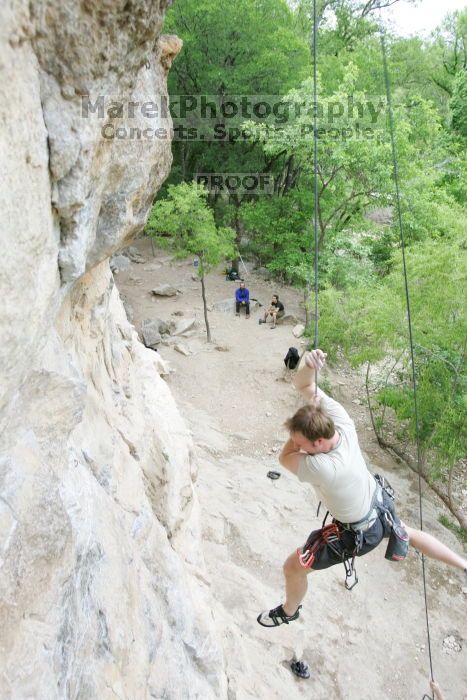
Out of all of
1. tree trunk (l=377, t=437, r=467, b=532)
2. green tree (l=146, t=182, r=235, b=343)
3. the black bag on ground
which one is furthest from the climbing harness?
green tree (l=146, t=182, r=235, b=343)

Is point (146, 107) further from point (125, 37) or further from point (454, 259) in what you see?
point (454, 259)

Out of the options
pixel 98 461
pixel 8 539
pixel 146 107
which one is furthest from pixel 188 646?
pixel 146 107

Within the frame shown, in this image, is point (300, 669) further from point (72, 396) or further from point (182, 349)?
point (182, 349)

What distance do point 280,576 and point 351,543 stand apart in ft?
9.96

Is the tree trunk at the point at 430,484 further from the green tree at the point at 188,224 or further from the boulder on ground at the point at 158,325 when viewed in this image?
the boulder on ground at the point at 158,325

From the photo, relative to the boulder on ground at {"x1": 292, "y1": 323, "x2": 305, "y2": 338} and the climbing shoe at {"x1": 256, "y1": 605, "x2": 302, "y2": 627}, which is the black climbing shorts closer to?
the climbing shoe at {"x1": 256, "y1": 605, "x2": 302, "y2": 627}

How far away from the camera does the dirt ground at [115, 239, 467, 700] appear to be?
5.65 meters

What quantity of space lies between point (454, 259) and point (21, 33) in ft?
26.8

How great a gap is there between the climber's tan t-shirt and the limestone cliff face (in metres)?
1.52

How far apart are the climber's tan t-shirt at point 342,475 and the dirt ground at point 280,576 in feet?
6.38

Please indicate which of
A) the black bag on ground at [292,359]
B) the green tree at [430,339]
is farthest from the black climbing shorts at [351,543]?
the black bag on ground at [292,359]

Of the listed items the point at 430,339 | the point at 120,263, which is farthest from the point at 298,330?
the point at 120,263

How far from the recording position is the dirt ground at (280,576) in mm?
5648

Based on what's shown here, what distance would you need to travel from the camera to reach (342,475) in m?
3.72
